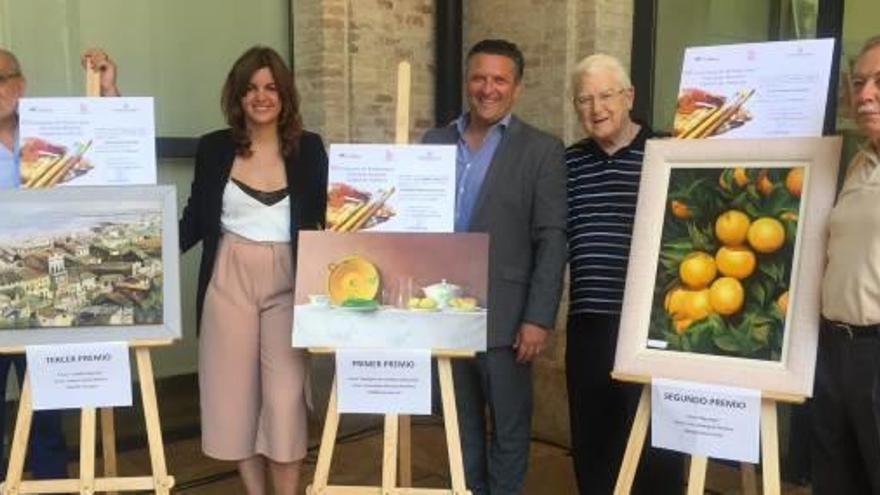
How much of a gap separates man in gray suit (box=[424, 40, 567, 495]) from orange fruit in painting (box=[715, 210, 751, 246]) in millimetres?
537

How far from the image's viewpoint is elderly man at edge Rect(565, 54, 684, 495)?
2.60 metres

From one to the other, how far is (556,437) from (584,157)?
2177 mm

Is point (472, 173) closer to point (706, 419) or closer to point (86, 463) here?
point (706, 419)

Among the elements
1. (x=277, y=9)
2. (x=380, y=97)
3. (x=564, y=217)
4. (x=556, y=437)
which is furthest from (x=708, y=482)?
(x=277, y=9)

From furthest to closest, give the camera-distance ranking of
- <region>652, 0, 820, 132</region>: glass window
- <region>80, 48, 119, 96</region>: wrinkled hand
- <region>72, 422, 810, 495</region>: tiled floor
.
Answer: <region>652, 0, 820, 132</region>: glass window
<region>72, 422, 810, 495</region>: tiled floor
<region>80, 48, 119, 96</region>: wrinkled hand

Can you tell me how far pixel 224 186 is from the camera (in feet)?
9.07

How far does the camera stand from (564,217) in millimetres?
2699

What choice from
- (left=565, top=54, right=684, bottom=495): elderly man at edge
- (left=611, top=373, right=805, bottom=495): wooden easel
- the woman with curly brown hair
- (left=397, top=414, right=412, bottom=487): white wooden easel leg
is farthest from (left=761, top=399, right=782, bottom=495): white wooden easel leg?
the woman with curly brown hair

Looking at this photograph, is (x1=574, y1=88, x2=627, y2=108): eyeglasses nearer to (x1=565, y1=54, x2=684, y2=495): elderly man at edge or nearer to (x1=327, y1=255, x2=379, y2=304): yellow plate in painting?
(x1=565, y1=54, x2=684, y2=495): elderly man at edge

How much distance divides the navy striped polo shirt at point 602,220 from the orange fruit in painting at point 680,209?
232 millimetres

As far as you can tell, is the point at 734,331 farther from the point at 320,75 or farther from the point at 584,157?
the point at 320,75

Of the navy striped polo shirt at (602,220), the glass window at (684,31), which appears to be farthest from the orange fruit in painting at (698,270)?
the glass window at (684,31)

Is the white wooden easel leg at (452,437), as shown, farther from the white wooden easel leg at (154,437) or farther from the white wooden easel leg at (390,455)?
the white wooden easel leg at (154,437)

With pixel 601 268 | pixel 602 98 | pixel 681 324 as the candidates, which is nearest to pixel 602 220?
pixel 601 268
